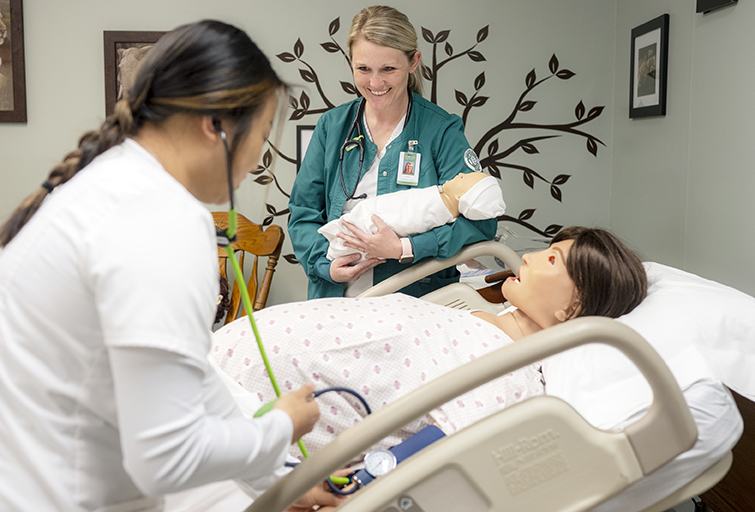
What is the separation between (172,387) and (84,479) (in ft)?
0.75

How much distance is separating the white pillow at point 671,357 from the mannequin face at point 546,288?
177 millimetres

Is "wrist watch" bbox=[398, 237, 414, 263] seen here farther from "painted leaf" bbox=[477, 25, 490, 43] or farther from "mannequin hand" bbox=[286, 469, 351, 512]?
"painted leaf" bbox=[477, 25, 490, 43]

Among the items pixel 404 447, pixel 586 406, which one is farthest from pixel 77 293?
pixel 586 406

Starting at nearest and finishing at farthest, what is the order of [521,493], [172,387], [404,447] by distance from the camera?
1. [172,387]
2. [521,493]
3. [404,447]

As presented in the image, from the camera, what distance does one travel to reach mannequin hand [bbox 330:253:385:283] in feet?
6.37

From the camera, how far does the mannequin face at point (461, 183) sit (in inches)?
72.3

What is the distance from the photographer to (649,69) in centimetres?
287

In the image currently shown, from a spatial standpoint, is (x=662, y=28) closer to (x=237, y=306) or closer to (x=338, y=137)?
(x=338, y=137)

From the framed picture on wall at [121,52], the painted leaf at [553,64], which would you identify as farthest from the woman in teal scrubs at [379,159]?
the framed picture on wall at [121,52]

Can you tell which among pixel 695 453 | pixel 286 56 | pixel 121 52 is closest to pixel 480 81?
pixel 286 56

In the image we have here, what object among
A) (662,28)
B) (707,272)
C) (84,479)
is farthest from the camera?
(662,28)

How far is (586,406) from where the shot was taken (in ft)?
3.98

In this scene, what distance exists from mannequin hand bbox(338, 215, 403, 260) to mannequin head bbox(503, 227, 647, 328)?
1.43 ft

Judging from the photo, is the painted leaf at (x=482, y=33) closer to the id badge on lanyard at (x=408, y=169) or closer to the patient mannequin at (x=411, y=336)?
the id badge on lanyard at (x=408, y=169)
